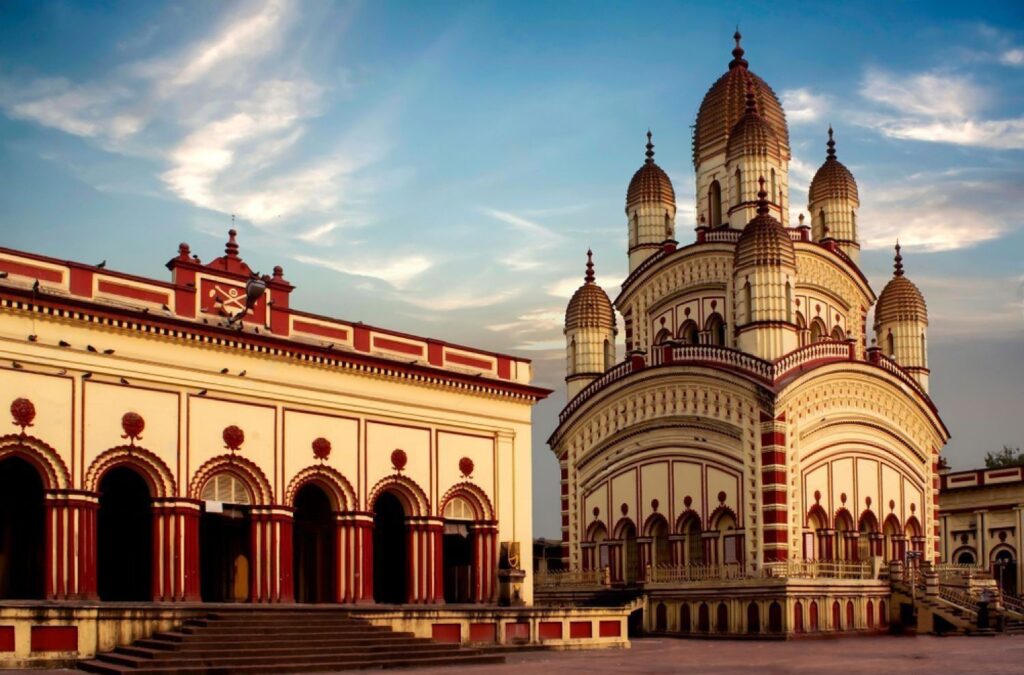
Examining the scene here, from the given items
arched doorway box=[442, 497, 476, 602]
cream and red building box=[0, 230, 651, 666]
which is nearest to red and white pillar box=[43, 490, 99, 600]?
cream and red building box=[0, 230, 651, 666]

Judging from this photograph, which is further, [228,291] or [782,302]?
[782,302]

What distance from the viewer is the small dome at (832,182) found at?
51.7 metres

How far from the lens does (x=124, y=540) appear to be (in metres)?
28.2

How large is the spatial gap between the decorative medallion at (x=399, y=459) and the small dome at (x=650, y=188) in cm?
2255

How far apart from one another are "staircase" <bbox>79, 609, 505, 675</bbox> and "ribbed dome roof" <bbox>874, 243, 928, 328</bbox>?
96.2ft

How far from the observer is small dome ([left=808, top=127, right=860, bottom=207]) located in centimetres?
5166

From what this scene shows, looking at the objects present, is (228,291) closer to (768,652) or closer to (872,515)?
(768,652)

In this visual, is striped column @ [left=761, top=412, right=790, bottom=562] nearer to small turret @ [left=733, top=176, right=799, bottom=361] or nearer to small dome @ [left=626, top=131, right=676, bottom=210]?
small turret @ [left=733, top=176, right=799, bottom=361]

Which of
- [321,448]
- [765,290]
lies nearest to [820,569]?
[765,290]

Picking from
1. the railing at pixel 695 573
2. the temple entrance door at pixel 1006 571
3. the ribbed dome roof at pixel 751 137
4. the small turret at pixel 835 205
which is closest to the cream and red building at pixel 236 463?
the railing at pixel 695 573

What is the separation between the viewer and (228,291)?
28297 mm

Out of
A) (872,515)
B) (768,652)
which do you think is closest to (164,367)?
(768,652)

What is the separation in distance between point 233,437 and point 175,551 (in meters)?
2.63

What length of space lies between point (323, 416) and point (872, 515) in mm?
22670
